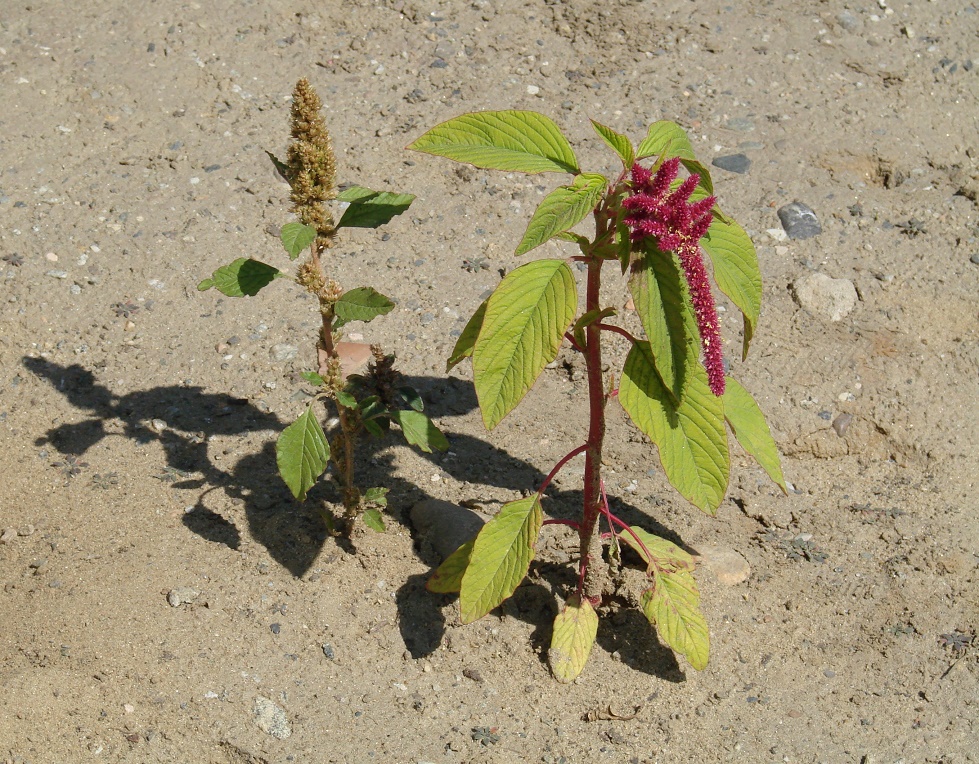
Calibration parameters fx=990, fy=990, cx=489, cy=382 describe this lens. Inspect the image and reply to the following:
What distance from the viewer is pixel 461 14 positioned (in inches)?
201

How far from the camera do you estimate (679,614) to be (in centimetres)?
264

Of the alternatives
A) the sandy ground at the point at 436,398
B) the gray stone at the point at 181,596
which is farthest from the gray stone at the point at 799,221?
the gray stone at the point at 181,596

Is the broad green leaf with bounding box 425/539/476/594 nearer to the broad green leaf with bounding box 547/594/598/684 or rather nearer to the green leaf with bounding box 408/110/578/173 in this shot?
the broad green leaf with bounding box 547/594/598/684

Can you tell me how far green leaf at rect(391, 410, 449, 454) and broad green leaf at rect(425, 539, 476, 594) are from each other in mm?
285

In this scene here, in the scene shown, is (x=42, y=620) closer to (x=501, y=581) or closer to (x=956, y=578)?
(x=501, y=581)

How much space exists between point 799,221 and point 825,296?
463mm

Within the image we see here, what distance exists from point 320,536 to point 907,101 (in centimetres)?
371

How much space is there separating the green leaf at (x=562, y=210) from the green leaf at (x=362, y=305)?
0.56 m

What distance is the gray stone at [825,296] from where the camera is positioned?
13.0 ft

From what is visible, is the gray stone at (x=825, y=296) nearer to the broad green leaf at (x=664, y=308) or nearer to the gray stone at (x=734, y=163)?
the gray stone at (x=734, y=163)

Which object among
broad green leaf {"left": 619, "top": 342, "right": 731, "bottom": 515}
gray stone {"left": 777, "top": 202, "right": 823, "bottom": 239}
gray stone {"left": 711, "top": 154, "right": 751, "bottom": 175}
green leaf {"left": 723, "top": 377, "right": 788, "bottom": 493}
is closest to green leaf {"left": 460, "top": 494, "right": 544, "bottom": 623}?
broad green leaf {"left": 619, "top": 342, "right": 731, "bottom": 515}

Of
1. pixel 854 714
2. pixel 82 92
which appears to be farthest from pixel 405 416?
pixel 82 92

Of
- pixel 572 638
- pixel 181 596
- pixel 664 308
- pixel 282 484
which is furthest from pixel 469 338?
pixel 181 596

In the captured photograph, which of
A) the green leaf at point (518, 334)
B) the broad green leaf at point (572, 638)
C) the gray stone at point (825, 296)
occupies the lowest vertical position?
the broad green leaf at point (572, 638)
